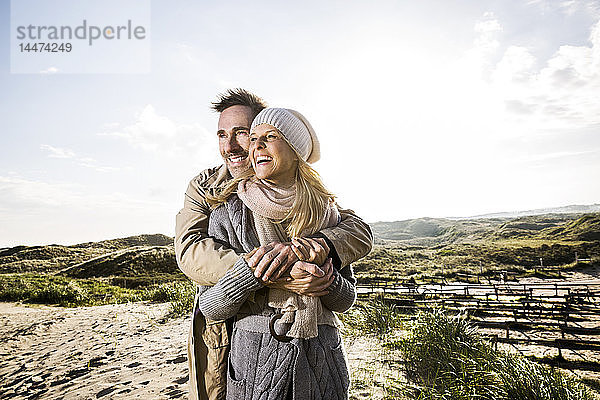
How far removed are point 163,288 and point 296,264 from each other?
12.0 m

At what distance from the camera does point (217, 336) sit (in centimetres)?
180

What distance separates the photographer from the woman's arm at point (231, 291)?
1.53 meters

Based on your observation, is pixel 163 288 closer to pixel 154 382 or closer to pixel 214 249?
pixel 154 382

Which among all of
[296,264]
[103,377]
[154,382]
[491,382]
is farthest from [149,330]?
[296,264]

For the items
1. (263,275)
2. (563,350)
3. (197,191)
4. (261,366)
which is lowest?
(563,350)

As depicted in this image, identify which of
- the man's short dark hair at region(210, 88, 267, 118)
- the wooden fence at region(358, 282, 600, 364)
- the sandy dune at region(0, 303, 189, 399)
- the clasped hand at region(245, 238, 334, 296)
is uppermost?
the man's short dark hair at region(210, 88, 267, 118)

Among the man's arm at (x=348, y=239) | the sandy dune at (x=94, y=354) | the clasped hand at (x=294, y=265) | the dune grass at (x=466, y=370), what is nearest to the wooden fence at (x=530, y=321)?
the dune grass at (x=466, y=370)

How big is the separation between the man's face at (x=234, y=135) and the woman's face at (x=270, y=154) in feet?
1.53

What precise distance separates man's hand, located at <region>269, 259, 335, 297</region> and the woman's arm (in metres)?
0.11

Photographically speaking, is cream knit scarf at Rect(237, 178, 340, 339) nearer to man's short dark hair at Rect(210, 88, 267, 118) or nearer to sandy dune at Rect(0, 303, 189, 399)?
man's short dark hair at Rect(210, 88, 267, 118)

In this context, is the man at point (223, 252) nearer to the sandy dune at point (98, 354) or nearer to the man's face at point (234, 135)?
the man's face at point (234, 135)

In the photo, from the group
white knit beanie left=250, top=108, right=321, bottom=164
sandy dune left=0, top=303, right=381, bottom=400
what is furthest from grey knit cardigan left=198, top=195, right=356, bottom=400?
sandy dune left=0, top=303, right=381, bottom=400

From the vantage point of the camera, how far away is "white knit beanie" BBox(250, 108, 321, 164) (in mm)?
1667

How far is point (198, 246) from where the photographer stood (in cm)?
169
